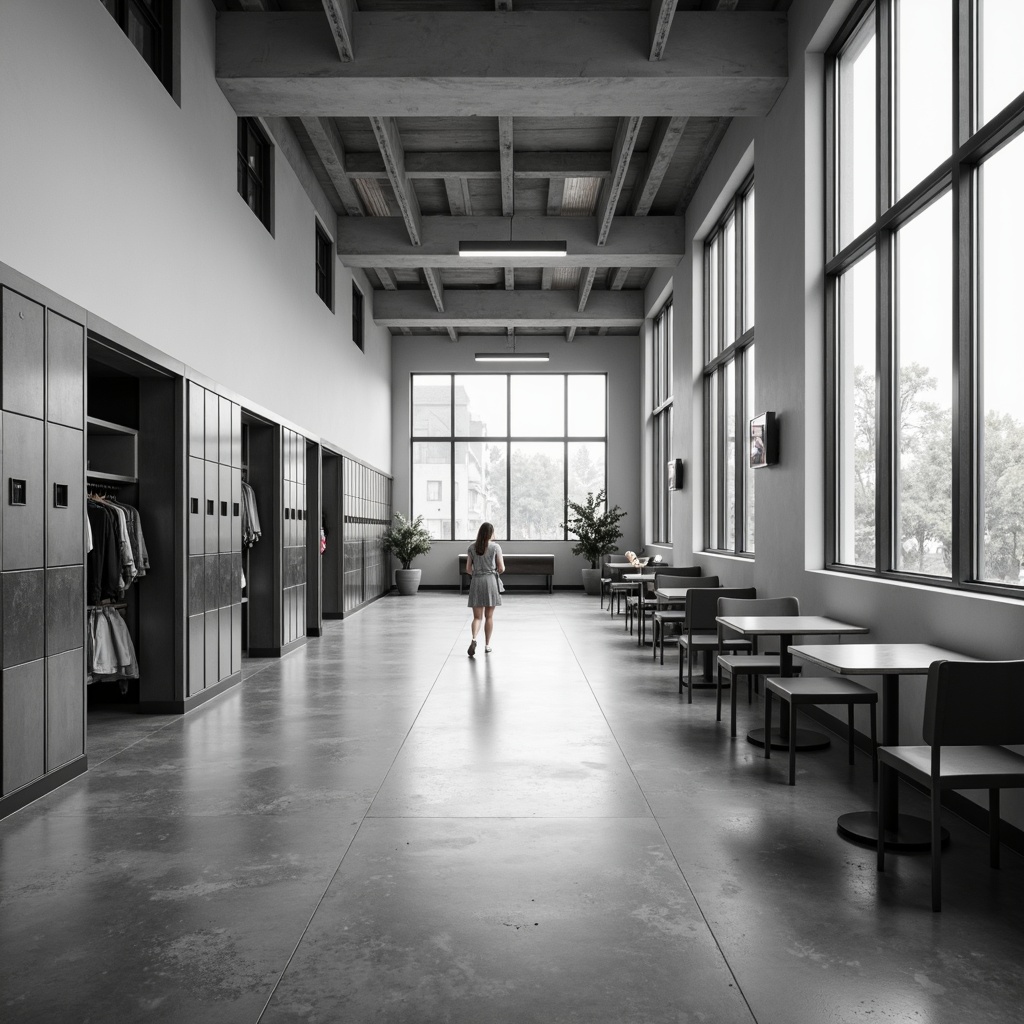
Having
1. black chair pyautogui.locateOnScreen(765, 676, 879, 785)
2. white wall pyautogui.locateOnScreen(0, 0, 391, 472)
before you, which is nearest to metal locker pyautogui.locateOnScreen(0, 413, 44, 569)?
white wall pyautogui.locateOnScreen(0, 0, 391, 472)

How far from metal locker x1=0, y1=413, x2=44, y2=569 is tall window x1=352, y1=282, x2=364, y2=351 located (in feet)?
30.5

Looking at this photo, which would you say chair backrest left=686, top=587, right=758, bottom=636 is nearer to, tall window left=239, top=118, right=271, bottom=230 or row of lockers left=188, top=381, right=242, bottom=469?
row of lockers left=188, top=381, right=242, bottom=469

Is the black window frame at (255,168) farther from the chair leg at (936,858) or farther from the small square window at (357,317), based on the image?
the chair leg at (936,858)

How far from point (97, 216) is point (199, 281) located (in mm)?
1561

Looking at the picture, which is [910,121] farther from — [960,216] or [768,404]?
[768,404]

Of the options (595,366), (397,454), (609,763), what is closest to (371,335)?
(397,454)

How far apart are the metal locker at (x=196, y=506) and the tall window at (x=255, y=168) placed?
104 inches

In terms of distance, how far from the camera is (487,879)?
2.98 metres

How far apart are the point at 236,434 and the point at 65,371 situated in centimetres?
287

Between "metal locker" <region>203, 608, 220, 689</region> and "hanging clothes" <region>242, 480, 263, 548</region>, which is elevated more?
"hanging clothes" <region>242, 480, 263, 548</region>

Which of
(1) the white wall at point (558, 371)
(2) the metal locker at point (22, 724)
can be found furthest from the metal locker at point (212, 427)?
(1) the white wall at point (558, 371)

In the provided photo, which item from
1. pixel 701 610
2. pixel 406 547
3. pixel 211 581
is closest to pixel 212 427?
pixel 211 581

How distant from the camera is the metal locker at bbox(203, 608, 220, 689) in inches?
246

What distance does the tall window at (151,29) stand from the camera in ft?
16.8
